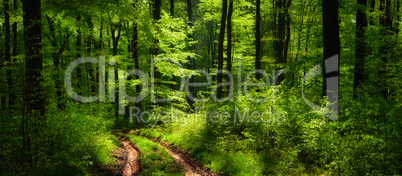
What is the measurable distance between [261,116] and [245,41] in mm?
14959

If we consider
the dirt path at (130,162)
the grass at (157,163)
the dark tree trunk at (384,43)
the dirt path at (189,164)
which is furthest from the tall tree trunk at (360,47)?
the dirt path at (130,162)

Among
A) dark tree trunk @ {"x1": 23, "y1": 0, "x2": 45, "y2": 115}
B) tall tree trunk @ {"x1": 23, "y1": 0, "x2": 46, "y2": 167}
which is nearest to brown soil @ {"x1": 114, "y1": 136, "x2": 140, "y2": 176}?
tall tree trunk @ {"x1": 23, "y1": 0, "x2": 46, "y2": 167}

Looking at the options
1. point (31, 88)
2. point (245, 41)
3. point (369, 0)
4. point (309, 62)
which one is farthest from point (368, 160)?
point (245, 41)

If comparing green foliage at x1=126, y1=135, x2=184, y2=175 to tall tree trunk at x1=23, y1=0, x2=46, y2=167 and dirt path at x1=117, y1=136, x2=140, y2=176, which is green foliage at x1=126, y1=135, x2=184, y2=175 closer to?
dirt path at x1=117, y1=136, x2=140, y2=176

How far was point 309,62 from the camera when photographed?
10.3 meters

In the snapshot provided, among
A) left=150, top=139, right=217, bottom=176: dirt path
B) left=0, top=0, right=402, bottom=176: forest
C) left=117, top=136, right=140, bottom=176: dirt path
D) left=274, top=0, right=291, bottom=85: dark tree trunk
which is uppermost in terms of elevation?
left=274, top=0, right=291, bottom=85: dark tree trunk

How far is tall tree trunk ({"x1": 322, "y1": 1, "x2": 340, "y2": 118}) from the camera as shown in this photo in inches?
292

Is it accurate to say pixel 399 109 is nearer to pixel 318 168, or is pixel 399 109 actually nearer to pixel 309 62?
pixel 318 168

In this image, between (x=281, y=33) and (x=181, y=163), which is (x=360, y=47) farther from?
(x=281, y=33)

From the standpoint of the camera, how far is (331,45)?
7555mm

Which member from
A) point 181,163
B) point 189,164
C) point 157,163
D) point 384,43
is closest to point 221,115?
point 189,164

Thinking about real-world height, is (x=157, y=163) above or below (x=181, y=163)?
above

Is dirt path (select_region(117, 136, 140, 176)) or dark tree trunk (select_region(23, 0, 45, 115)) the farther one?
dirt path (select_region(117, 136, 140, 176))

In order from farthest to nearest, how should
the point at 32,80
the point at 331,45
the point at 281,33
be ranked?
the point at 281,33 < the point at 331,45 < the point at 32,80
